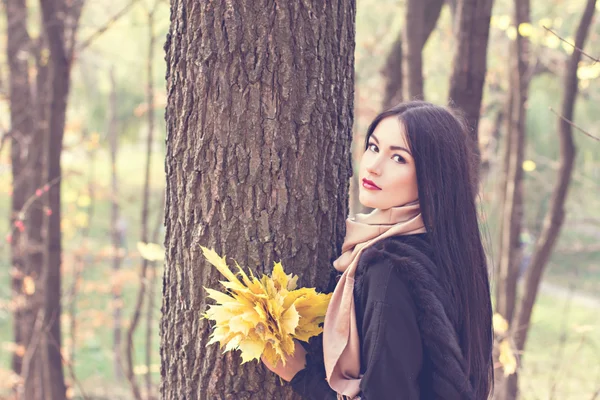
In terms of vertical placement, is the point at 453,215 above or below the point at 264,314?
above

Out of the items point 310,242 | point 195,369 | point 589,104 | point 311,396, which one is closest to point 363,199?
point 310,242

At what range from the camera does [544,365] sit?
9.48 meters

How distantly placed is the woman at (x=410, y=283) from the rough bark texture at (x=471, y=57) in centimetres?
136

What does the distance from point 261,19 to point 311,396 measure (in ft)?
3.63

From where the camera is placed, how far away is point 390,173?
1783 mm

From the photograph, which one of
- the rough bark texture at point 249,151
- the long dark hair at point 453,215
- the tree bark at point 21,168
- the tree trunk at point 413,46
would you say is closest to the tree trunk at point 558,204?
the tree trunk at point 413,46

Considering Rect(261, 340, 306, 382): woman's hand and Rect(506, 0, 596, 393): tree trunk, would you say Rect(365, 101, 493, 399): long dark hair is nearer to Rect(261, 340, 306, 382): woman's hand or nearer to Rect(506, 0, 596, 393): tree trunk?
Rect(261, 340, 306, 382): woman's hand

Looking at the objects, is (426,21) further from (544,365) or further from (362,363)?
(544,365)

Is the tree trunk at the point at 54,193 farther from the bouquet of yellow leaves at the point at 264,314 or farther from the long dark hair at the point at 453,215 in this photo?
the long dark hair at the point at 453,215

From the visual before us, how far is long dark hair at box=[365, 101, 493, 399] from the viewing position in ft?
5.73

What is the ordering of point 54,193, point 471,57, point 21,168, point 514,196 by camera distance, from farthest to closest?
point 21,168 → point 514,196 → point 54,193 → point 471,57

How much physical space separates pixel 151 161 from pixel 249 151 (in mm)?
8138

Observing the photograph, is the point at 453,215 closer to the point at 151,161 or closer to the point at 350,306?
the point at 350,306

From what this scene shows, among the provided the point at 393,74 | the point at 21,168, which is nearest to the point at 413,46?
the point at 393,74
